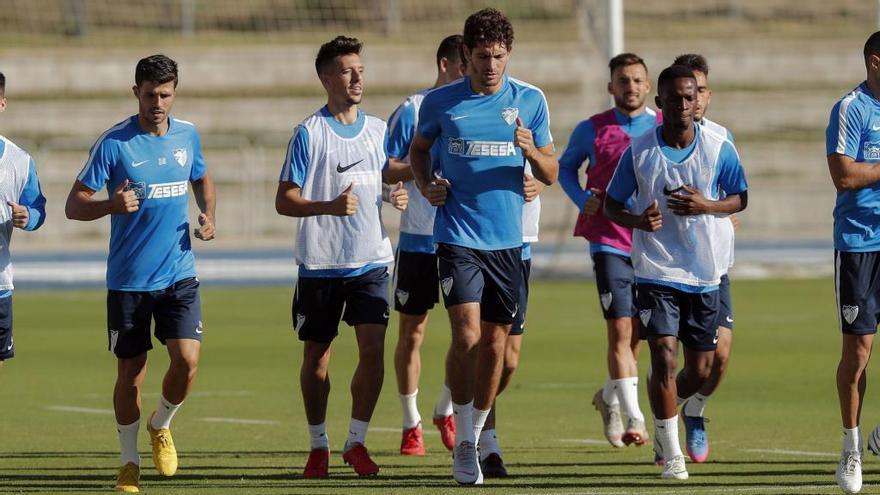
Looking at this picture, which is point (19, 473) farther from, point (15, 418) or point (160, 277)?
point (15, 418)

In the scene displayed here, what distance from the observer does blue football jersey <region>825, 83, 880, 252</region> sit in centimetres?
866

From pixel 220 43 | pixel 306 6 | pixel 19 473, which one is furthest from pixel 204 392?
pixel 220 43

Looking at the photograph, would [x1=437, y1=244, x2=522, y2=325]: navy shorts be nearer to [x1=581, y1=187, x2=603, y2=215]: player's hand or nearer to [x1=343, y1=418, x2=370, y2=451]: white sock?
[x1=343, y1=418, x2=370, y2=451]: white sock

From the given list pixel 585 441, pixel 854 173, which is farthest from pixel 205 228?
pixel 854 173

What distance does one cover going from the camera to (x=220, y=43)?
45.0 meters

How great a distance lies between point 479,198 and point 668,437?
1.64 meters

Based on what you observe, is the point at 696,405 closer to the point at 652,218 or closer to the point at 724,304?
the point at 724,304

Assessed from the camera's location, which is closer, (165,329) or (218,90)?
(165,329)

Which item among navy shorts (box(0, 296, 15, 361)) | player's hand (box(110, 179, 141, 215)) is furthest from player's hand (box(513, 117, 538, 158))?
navy shorts (box(0, 296, 15, 361))

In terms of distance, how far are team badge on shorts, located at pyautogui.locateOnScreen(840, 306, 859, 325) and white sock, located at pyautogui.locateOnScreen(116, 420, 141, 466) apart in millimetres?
3780

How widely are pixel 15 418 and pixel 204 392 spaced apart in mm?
2084

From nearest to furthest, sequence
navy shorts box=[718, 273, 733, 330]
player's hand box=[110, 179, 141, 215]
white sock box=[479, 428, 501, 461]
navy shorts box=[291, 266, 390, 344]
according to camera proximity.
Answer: player's hand box=[110, 179, 141, 215], white sock box=[479, 428, 501, 461], navy shorts box=[291, 266, 390, 344], navy shorts box=[718, 273, 733, 330]

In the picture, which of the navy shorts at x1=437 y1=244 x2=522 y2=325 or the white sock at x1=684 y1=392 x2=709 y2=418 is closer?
the navy shorts at x1=437 y1=244 x2=522 y2=325

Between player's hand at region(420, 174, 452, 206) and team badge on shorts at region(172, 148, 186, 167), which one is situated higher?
team badge on shorts at region(172, 148, 186, 167)
